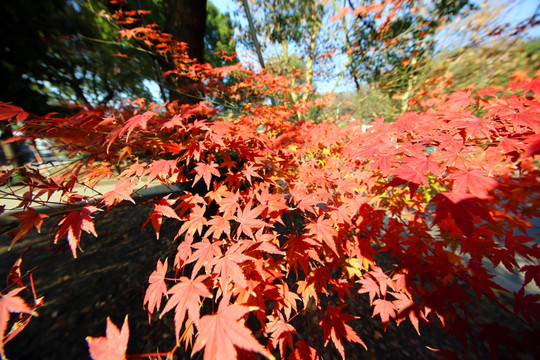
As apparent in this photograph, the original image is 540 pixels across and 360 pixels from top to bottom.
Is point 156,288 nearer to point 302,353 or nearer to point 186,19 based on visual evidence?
point 302,353

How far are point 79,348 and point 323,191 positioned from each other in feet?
10.6

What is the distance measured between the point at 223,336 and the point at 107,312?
284 centimetres

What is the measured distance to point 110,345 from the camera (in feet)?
2.40

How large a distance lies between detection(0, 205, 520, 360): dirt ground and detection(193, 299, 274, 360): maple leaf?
1667mm

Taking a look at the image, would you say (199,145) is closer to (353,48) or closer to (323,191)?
(323,191)

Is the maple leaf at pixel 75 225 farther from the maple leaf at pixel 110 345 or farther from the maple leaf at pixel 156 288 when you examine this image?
the maple leaf at pixel 110 345

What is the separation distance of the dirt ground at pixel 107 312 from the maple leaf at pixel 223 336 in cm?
167

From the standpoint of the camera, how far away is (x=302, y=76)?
7691 mm

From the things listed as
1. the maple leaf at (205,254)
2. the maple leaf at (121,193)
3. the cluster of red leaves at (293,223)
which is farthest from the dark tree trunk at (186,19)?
the maple leaf at (205,254)

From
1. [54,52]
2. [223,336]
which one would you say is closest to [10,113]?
[223,336]

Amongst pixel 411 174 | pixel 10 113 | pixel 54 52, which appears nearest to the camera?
pixel 411 174

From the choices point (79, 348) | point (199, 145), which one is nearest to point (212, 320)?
point (199, 145)

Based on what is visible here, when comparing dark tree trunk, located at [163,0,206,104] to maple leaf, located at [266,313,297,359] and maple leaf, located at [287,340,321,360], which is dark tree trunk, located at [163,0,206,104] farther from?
maple leaf, located at [287,340,321,360]

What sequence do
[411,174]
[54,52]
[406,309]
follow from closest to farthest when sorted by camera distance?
Result: [411,174]
[406,309]
[54,52]
